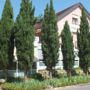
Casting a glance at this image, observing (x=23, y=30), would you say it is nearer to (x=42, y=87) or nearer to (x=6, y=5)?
(x=6, y=5)

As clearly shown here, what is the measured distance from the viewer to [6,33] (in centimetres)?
3256

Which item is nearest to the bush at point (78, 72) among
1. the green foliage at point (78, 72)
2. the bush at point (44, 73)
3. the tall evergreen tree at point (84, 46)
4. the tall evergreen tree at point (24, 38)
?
the green foliage at point (78, 72)

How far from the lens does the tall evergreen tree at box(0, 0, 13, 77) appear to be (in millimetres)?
31844

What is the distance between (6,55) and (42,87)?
5611 mm

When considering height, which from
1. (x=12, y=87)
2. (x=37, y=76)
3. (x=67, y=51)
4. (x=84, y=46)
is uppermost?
(x=84, y=46)

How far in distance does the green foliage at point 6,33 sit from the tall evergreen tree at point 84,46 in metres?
10.1

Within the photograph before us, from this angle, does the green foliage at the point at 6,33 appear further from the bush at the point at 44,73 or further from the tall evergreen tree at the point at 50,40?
the bush at the point at 44,73

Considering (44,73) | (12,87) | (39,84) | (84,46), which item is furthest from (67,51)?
(12,87)

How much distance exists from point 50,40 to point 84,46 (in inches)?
233

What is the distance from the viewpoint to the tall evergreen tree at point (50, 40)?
114 ft

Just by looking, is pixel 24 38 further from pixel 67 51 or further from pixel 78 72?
pixel 78 72

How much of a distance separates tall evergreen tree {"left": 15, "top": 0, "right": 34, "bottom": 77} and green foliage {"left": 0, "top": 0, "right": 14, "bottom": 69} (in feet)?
3.26

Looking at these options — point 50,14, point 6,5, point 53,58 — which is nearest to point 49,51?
point 53,58

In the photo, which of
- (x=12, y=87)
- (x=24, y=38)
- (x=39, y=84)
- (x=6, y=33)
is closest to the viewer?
(x=12, y=87)
